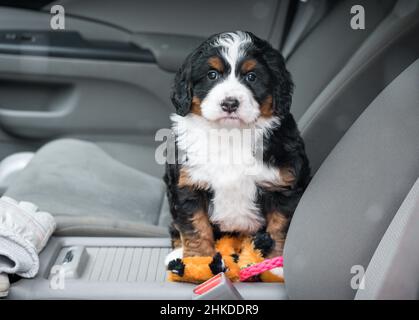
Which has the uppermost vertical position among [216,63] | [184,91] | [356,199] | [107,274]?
[216,63]

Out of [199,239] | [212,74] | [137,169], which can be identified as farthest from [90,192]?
[212,74]

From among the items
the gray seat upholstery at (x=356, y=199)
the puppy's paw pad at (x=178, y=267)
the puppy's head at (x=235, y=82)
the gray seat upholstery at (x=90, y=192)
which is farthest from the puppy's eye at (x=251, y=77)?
the gray seat upholstery at (x=90, y=192)

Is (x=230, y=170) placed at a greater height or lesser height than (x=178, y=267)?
greater

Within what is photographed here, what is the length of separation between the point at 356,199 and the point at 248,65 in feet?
1.65

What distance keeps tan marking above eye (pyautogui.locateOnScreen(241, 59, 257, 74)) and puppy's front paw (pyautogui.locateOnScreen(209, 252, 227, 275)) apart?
1.76 ft

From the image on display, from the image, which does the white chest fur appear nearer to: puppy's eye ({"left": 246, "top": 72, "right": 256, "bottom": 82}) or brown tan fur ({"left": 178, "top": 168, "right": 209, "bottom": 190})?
brown tan fur ({"left": 178, "top": 168, "right": 209, "bottom": 190})

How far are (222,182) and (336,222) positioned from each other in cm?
40

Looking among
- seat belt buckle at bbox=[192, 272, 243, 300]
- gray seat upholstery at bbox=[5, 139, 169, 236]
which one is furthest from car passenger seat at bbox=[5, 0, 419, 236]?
seat belt buckle at bbox=[192, 272, 243, 300]

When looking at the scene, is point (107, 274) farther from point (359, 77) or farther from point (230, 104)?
point (359, 77)

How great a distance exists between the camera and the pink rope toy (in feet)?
6.50

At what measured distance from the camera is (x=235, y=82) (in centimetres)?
204

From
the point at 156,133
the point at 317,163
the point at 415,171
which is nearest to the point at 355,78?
the point at 317,163

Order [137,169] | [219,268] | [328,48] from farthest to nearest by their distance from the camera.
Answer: [137,169] → [328,48] → [219,268]
